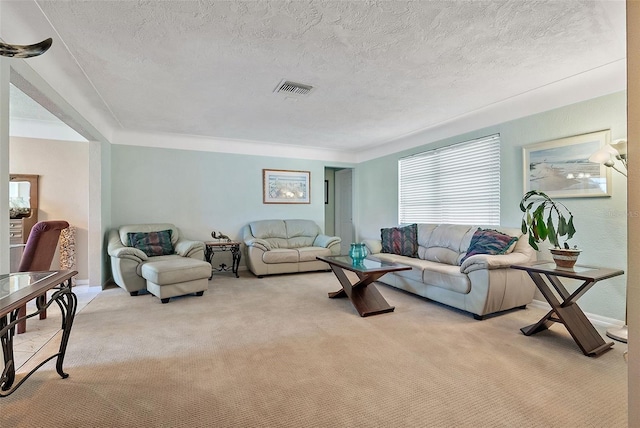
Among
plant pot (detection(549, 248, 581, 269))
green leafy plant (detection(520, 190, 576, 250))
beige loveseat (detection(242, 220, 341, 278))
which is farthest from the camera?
beige loveseat (detection(242, 220, 341, 278))

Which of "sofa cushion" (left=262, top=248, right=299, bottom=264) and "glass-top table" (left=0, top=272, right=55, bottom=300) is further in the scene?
"sofa cushion" (left=262, top=248, right=299, bottom=264)

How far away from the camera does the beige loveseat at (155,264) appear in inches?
146

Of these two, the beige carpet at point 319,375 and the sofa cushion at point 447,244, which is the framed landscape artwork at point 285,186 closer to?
the sofa cushion at point 447,244

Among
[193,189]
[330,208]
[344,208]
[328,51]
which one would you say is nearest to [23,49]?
[328,51]

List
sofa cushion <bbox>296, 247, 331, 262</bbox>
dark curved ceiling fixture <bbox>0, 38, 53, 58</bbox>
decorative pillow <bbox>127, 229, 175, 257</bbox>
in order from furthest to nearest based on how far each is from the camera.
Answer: sofa cushion <bbox>296, 247, 331, 262</bbox>
decorative pillow <bbox>127, 229, 175, 257</bbox>
dark curved ceiling fixture <bbox>0, 38, 53, 58</bbox>

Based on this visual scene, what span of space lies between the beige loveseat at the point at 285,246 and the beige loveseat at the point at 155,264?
940 mm

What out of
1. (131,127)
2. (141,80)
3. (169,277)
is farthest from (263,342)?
(131,127)

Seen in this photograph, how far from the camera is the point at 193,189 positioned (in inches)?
220

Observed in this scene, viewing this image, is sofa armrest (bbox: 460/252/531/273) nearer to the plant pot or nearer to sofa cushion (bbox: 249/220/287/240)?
the plant pot

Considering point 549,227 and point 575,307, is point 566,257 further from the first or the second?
point 575,307

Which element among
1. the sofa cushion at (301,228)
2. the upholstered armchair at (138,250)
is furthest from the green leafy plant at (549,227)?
the upholstered armchair at (138,250)

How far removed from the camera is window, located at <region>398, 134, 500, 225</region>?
13.4ft

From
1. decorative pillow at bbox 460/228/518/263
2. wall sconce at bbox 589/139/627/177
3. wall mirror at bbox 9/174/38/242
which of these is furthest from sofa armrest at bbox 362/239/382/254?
wall mirror at bbox 9/174/38/242

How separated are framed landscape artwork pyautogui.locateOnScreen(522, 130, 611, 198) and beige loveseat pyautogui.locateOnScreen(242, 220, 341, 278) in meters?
3.28
